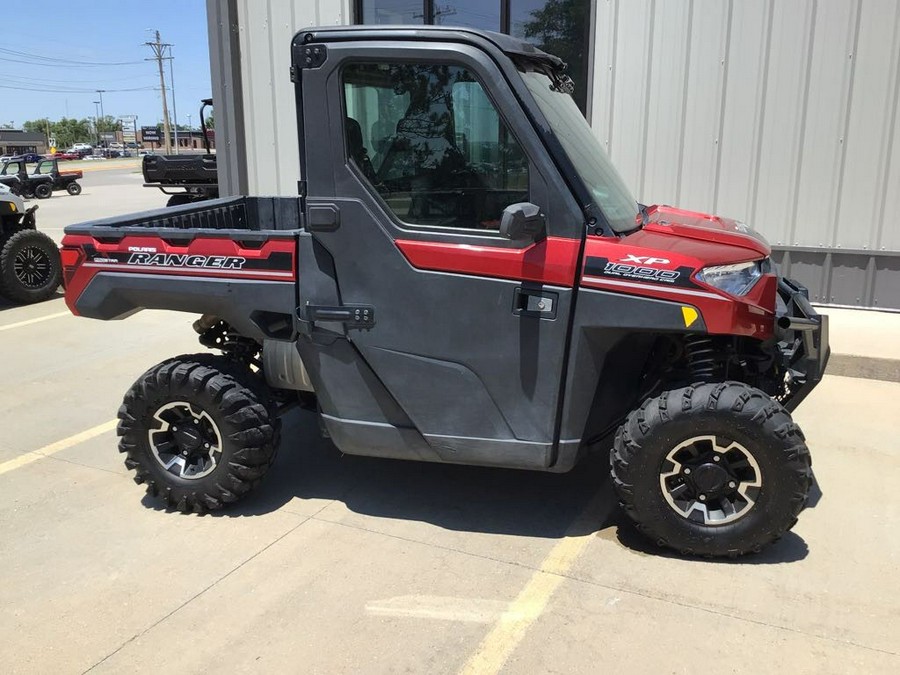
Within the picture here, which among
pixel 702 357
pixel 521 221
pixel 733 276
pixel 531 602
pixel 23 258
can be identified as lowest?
pixel 531 602

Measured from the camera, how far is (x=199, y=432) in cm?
389

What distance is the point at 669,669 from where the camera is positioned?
2.70m

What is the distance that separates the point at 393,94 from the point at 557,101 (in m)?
0.83

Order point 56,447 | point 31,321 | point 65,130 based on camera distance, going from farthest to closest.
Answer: point 65,130, point 31,321, point 56,447

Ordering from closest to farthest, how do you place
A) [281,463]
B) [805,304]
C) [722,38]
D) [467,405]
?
[467,405] < [805,304] < [281,463] < [722,38]

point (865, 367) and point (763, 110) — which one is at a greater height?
point (763, 110)

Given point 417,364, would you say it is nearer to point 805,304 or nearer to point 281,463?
point 281,463

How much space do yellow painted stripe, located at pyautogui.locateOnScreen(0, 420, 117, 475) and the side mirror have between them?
3.38m

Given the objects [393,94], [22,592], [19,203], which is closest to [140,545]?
[22,592]

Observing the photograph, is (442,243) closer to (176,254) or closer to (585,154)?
(585,154)

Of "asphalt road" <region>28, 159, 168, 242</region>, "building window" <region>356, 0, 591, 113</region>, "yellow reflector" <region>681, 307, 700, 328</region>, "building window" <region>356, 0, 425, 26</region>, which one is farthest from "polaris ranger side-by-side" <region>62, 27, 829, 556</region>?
"asphalt road" <region>28, 159, 168, 242</region>

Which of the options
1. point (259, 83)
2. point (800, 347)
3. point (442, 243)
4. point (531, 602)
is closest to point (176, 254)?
point (442, 243)

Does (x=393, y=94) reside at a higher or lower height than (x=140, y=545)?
higher

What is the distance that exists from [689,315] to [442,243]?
3.62 ft
